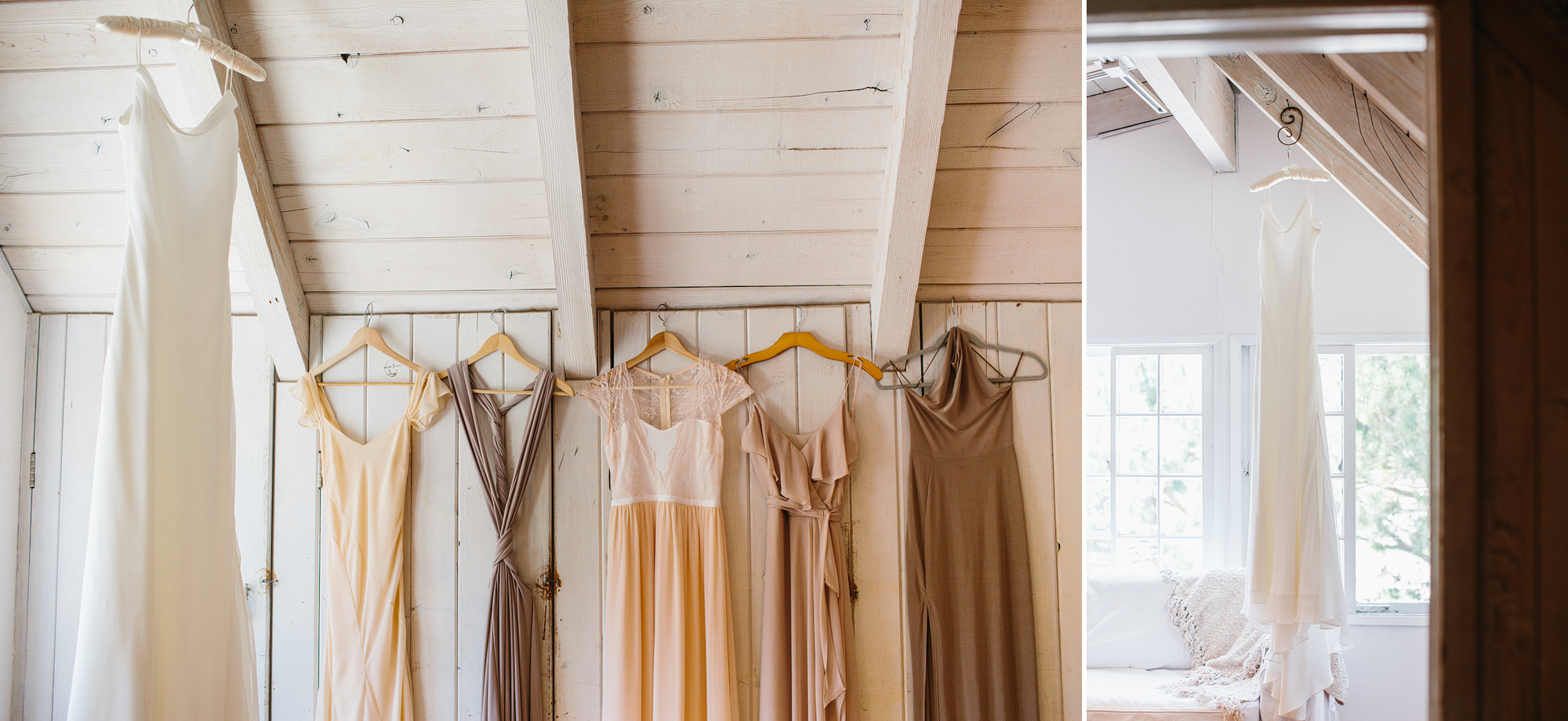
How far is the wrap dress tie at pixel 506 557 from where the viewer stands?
6.70ft

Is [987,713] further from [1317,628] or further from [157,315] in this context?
[157,315]

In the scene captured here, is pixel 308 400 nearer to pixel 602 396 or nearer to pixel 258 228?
pixel 258 228

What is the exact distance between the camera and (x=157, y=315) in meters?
1.17

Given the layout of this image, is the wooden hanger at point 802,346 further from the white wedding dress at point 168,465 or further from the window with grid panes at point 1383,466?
the window with grid panes at point 1383,466

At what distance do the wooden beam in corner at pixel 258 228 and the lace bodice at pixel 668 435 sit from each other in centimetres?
83

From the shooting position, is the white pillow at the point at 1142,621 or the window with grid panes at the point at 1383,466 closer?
the window with grid panes at the point at 1383,466

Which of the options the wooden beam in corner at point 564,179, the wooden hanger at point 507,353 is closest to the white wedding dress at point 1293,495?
the wooden beam in corner at point 564,179

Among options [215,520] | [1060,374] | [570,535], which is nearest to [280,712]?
[570,535]

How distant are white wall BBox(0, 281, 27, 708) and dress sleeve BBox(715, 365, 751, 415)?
2.00m

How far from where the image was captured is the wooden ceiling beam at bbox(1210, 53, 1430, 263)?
51cm

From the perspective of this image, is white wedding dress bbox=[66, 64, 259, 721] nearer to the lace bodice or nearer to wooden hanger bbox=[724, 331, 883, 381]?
the lace bodice

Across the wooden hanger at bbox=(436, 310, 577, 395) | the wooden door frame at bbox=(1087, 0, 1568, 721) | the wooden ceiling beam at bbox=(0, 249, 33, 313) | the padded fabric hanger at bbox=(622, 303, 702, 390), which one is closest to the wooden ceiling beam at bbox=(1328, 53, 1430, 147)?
the wooden door frame at bbox=(1087, 0, 1568, 721)

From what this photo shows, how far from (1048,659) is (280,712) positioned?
7.11 ft

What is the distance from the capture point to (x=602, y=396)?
6.93ft
